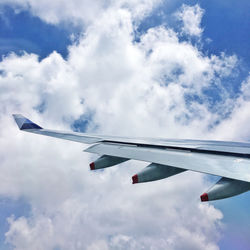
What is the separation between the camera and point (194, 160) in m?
6.86

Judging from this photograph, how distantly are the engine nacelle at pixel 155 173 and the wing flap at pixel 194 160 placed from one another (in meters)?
0.20

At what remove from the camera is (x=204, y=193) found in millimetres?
5305

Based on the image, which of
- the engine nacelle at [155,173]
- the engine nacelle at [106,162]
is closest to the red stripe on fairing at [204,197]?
the engine nacelle at [155,173]

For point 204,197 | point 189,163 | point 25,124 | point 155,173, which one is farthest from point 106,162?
point 25,124

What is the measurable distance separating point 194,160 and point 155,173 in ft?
3.94

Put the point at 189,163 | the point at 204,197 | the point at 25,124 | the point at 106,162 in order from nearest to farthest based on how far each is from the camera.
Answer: the point at 204,197 < the point at 189,163 < the point at 106,162 < the point at 25,124

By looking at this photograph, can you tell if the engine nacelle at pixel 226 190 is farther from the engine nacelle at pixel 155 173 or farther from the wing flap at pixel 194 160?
the engine nacelle at pixel 155 173

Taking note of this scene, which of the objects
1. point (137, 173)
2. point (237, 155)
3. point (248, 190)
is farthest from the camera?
point (237, 155)

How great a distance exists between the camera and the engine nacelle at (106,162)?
348 inches

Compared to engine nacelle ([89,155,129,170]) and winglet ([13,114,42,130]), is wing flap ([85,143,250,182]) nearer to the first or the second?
engine nacelle ([89,155,129,170])

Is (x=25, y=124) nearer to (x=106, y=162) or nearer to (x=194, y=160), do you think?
(x=106, y=162)

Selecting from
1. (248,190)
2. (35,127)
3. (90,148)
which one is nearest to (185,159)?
(248,190)

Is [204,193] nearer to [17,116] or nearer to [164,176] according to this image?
[164,176]

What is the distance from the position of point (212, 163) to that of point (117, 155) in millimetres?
3348
